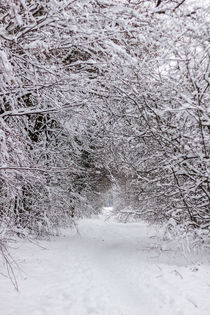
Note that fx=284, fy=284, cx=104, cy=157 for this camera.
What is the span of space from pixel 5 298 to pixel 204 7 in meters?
6.56

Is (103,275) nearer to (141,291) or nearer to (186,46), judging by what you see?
(141,291)

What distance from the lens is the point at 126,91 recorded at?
6.66 metres

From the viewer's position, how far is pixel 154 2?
7031 millimetres

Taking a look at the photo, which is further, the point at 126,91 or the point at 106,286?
the point at 126,91

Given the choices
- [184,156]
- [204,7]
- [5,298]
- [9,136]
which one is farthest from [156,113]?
[5,298]

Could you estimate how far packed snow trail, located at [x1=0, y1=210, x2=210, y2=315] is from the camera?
4.11 m

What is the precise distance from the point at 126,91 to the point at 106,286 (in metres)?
4.21

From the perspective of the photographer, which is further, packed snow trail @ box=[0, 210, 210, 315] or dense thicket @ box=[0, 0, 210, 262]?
dense thicket @ box=[0, 0, 210, 262]

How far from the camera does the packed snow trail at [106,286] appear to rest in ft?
13.5

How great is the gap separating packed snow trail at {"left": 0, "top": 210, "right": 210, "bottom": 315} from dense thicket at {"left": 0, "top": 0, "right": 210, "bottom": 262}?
3.15 ft

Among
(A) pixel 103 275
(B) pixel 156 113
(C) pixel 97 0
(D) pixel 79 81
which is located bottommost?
(A) pixel 103 275

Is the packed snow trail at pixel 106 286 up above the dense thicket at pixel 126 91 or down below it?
below

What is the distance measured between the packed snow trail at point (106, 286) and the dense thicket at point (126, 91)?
960 millimetres

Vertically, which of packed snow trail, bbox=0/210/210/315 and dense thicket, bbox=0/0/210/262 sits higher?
dense thicket, bbox=0/0/210/262
